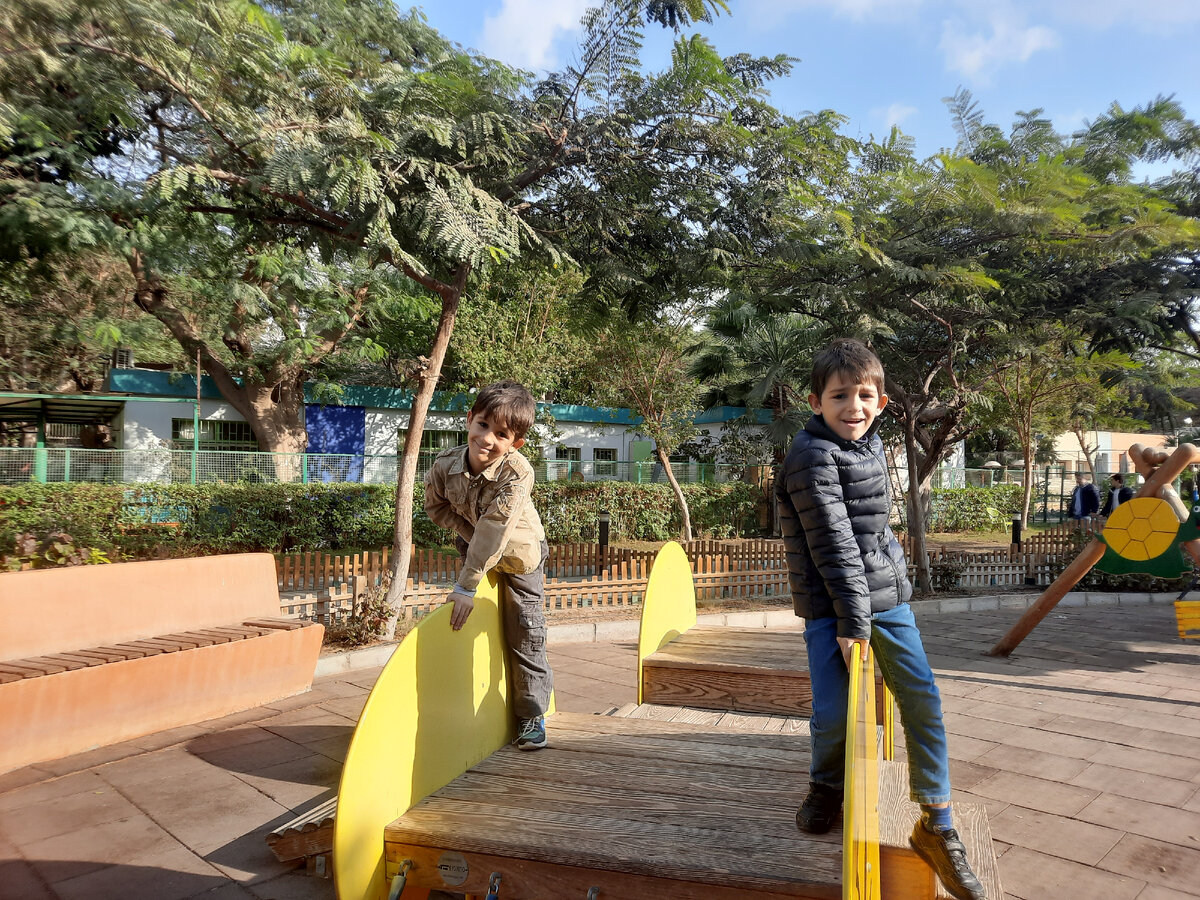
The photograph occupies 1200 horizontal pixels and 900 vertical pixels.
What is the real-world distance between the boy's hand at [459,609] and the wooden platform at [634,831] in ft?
1.83

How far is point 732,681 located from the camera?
4168 mm

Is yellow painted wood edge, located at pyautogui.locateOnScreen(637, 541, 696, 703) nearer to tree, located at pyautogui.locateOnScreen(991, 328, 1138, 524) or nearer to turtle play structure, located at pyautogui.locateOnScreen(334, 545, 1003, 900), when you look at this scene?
turtle play structure, located at pyautogui.locateOnScreen(334, 545, 1003, 900)

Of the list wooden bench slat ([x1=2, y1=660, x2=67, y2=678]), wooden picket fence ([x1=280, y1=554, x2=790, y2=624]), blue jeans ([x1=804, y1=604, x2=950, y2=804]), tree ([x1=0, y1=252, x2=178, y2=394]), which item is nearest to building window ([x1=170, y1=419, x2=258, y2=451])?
tree ([x1=0, y1=252, x2=178, y2=394])

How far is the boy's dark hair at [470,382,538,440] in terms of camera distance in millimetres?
3014

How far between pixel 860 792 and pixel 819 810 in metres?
0.56

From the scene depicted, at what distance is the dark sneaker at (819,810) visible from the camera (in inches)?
88.4

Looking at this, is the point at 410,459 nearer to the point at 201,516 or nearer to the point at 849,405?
the point at 849,405

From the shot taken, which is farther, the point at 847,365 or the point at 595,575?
the point at 595,575

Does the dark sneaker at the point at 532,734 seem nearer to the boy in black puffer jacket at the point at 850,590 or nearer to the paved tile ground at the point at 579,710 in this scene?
the paved tile ground at the point at 579,710

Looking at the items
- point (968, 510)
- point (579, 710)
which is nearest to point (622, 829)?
point (579, 710)

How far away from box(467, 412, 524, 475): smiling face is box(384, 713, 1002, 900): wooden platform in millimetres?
1198

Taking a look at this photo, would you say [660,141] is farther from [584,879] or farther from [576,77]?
[584,879]

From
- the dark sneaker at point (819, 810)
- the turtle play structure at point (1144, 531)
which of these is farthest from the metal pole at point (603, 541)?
the dark sneaker at point (819, 810)

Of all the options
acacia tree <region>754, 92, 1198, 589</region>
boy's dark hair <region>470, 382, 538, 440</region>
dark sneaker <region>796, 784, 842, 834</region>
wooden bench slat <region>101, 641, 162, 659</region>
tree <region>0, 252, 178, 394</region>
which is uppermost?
tree <region>0, 252, 178, 394</region>
